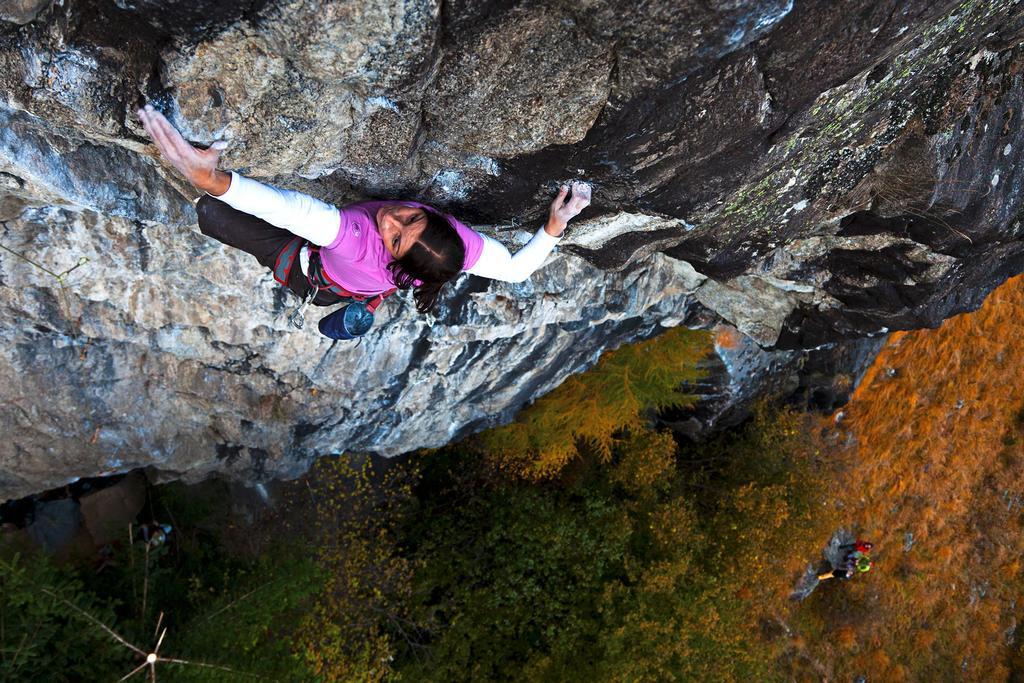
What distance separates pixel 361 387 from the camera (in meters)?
4.13

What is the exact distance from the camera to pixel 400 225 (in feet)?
7.66

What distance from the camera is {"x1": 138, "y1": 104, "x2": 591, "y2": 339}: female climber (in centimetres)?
213

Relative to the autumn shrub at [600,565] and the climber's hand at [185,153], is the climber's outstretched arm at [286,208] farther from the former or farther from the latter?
the autumn shrub at [600,565]

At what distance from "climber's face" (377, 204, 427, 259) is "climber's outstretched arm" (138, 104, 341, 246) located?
185 mm

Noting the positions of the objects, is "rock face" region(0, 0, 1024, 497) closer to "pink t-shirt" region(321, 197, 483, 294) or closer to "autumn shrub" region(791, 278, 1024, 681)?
"pink t-shirt" region(321, 197, 483, 294)

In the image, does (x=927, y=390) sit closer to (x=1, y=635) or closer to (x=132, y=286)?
(x=132, y=286)

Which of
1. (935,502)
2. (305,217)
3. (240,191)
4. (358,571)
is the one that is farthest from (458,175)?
(935,502)

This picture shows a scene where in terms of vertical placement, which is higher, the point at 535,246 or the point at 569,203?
the point at 569,203

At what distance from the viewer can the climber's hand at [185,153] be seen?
1.85 metres

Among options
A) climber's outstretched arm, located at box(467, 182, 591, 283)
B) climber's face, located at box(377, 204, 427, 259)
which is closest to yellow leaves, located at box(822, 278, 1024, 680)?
climber's outstretched arm, located at box(467, 182, 591, 283)

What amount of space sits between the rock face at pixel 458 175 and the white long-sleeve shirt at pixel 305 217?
4.9 inches

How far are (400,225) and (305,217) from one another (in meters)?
0.36

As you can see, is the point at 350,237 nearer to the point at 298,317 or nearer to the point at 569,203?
the point at 569,203

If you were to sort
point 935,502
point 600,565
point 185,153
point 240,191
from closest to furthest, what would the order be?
1. point 185,153
2. point 240,191
3. point 600,565
4. point 935,502
